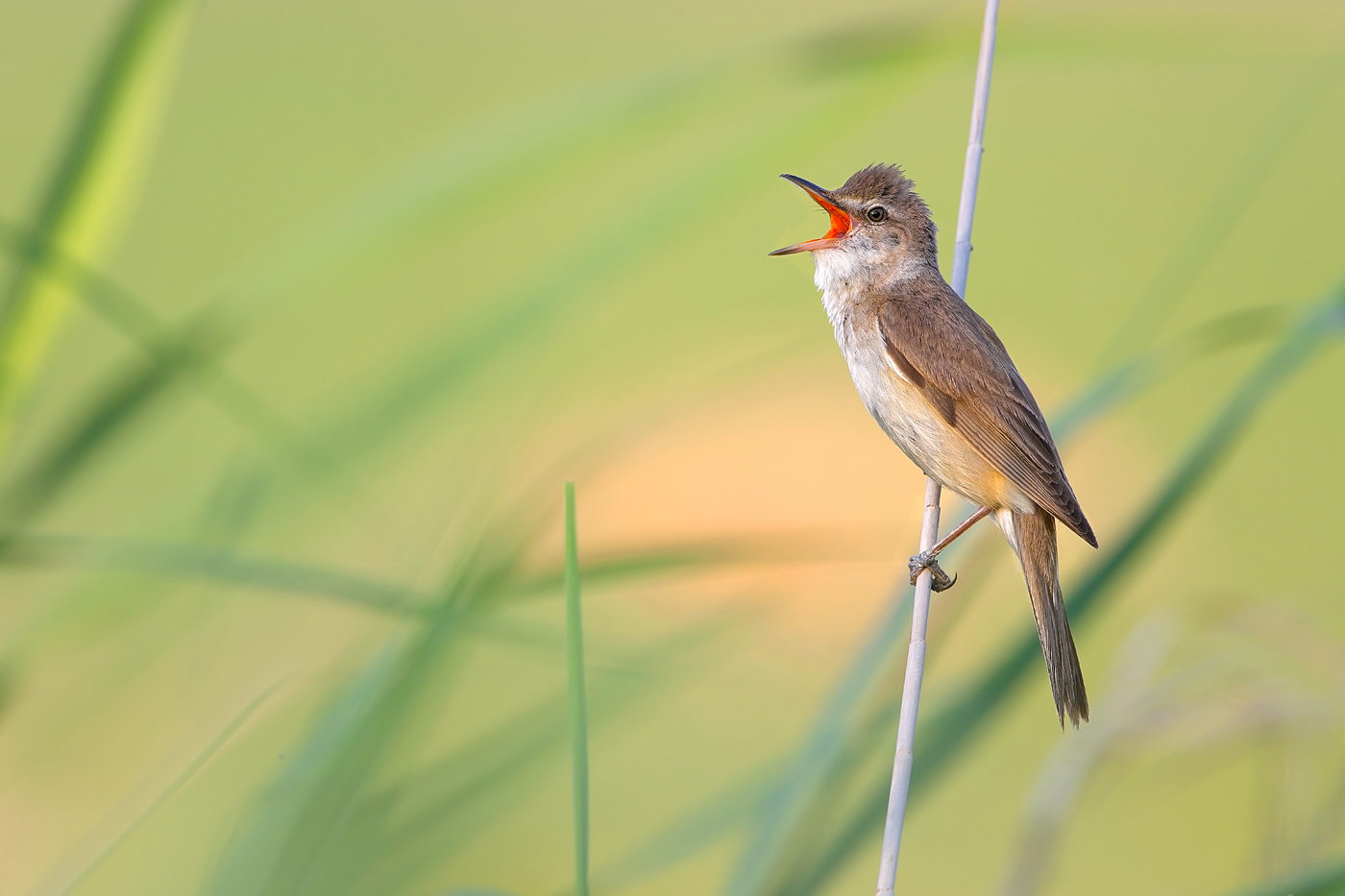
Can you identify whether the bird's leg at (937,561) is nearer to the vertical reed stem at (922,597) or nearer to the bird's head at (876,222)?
the vertical reed stem at (922,597)

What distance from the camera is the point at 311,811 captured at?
1.02 m

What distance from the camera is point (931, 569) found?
1.63 m

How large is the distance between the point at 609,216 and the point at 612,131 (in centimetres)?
20

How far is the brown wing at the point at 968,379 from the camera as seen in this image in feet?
6.09

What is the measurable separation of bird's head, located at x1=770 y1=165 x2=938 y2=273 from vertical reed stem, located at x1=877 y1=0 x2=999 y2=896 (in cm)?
34

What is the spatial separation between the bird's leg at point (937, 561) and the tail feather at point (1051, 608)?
0.09 m

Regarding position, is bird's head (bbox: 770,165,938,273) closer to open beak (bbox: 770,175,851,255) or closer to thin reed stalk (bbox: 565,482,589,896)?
open beak (bbox: 770,175,851,255)

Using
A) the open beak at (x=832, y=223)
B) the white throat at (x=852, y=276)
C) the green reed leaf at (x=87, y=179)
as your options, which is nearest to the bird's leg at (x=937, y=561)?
the white throat at (x=852, y=276)

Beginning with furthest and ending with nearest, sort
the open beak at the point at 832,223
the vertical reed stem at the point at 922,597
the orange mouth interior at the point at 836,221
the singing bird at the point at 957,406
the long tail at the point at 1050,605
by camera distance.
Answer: the orange mouth interior at the point at 836,221 → the open beak at the point at 832,223 → the singing bird at the point at 957,406 → the long tail at the point at 1050,605 → the vertical reed stem at the point at 922,597

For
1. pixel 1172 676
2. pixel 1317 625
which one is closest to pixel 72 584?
pixel 1172 676

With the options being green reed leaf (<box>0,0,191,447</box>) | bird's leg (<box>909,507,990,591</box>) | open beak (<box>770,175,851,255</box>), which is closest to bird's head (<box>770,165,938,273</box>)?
open beak (<box>770,175,851,255</box>)

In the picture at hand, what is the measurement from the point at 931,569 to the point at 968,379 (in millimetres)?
444

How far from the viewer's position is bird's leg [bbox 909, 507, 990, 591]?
64.1 inches

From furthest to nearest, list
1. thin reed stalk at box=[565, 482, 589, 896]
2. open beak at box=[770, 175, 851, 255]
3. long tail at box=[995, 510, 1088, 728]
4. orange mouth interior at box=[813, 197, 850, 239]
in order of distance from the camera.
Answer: orange mouth interior at box=[813, 197, 850, 239] < open beak at box=[770, 175, 851, 255] < long tail at box=[995, 510, 1088, 728] < thin reed stalk at box=[565, 482, 589, 896]
